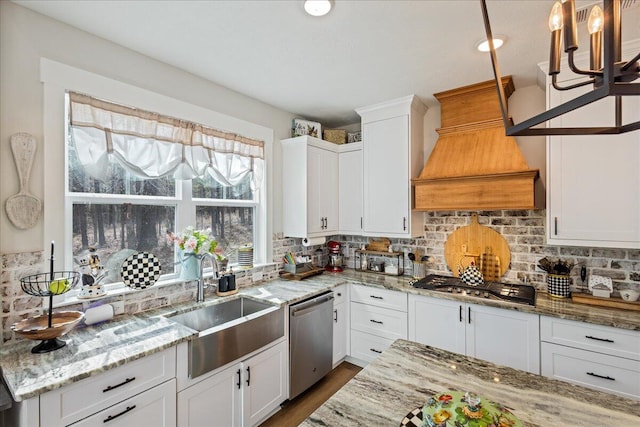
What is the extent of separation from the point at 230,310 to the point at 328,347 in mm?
995

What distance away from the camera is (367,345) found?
9.86ft

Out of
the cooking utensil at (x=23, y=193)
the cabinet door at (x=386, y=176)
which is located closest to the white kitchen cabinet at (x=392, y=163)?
the cabinet door at (x=386, y=176)

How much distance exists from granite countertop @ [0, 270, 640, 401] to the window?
0.43 meters

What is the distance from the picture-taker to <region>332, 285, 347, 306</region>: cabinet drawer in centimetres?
297

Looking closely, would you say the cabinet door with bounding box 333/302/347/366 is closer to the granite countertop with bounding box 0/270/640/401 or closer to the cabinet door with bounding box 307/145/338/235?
the granite countertop with bounding box 0/270/640/401

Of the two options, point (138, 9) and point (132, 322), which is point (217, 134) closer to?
point (138, 9)

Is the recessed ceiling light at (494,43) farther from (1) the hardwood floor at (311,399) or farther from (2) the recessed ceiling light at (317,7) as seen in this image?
(1) the hardwood floor at (311,399)

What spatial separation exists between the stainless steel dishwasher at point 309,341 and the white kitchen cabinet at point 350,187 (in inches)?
34.4

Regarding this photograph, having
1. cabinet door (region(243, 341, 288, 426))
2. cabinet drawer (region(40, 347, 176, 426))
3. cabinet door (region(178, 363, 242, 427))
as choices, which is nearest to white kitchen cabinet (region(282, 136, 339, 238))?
cabinet door (region(243, 341, 288, 426))

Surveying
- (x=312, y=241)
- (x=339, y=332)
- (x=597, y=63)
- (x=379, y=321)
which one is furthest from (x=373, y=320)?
(x=597, y=63)

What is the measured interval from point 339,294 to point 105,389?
2.01 metres

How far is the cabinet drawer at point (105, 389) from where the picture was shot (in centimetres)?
128

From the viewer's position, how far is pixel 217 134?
261cm

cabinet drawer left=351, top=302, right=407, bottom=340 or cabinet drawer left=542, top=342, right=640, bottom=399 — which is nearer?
cabinet drawer left=542, top=342, right=640, bottom=399
